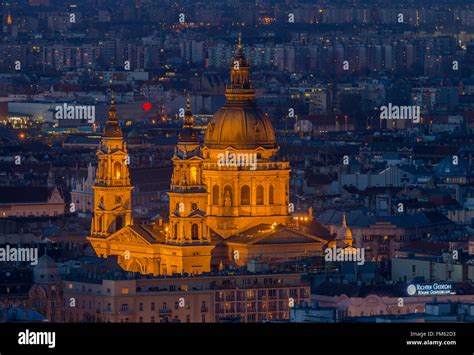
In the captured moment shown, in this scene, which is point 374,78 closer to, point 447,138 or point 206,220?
point 447,138

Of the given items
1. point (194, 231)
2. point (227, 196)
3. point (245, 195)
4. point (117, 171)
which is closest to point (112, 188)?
point (117, 171)

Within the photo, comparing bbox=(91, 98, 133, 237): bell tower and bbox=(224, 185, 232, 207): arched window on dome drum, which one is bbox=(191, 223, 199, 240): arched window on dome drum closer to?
bbox=(224, 185, 232, 207): arched window on dome drum

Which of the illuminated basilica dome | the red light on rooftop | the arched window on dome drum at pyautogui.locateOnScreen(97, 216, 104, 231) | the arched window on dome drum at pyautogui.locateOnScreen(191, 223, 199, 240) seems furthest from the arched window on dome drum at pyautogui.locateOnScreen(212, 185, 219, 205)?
the red light on rooftop

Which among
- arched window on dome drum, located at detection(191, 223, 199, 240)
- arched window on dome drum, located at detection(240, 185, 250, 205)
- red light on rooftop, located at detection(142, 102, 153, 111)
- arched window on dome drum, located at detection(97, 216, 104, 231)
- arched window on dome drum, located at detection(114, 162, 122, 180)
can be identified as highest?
arched window on dome drum, located at detection(114, 162, 122, 180)

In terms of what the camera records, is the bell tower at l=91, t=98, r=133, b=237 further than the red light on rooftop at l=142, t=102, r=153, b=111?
No

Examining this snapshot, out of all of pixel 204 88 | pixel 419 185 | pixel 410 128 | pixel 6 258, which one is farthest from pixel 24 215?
pixel 204 88

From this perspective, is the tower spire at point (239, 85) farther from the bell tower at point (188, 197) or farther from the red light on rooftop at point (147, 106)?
the red light on rooftop at point (147, 106)

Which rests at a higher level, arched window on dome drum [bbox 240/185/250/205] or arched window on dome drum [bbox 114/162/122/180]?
arched window on dome drum [bbox 114/162/122/180]
